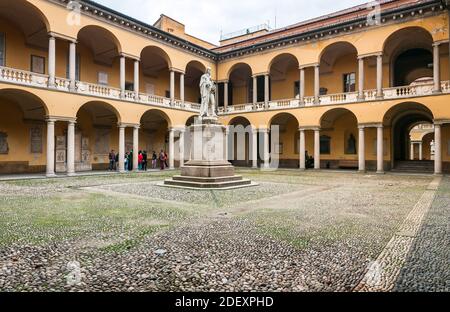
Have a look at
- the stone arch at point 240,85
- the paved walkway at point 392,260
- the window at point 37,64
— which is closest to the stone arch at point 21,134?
the window at point 37,64

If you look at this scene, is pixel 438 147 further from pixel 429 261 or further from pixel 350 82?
pixel 429 261

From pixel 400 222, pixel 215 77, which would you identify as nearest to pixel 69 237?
pixel 400 222

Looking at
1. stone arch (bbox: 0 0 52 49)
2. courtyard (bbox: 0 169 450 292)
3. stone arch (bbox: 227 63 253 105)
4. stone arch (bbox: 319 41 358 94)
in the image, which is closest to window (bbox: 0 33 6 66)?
stone arch (bbox: 0 0 52 49)

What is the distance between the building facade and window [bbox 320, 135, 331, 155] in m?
0.09

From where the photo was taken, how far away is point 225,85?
29438mm

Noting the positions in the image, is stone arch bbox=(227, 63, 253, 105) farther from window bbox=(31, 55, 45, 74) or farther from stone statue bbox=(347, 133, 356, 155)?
window bbox=(31, 55, 45, 74)

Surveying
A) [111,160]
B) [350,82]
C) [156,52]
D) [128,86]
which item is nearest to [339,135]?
[350,82]

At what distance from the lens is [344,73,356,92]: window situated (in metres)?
26.0

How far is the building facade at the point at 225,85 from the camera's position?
18.9 m

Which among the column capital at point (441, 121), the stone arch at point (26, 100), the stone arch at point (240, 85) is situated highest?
the stone arch at point (240, 85)

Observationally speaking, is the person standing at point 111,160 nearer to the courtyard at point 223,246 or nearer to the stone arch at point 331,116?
the courtyard at point 223,246

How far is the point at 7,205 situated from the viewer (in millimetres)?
8133

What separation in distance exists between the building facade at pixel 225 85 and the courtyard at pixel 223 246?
45.0ft
